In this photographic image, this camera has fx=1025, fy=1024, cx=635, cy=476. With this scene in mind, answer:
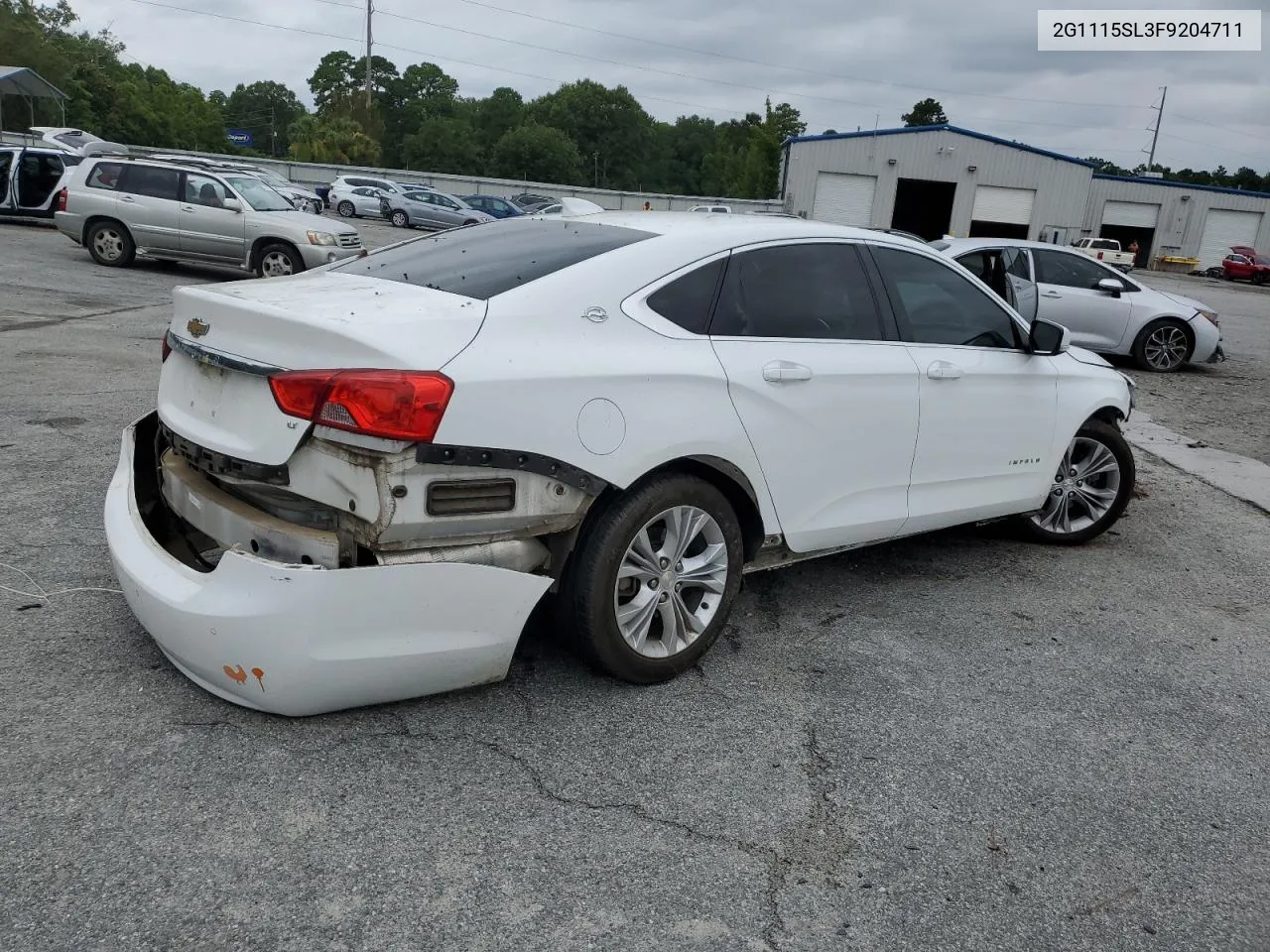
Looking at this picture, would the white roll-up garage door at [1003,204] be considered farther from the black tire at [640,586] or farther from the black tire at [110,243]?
the black tire at [640,586]

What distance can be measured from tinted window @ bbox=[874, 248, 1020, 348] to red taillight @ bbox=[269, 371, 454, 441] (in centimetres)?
229

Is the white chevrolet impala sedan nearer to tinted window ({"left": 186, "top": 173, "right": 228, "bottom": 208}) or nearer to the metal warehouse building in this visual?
tinted window ({"left": 186, "top": 173, "right": 228, "bottom": 208})

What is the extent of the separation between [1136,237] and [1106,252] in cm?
1274

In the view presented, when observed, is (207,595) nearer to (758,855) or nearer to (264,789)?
(264,789)

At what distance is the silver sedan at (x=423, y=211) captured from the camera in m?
35.9

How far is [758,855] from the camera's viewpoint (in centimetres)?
273

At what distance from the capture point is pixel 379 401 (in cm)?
287

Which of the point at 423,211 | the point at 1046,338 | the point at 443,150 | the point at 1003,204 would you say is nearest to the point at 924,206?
the point at 1003,204

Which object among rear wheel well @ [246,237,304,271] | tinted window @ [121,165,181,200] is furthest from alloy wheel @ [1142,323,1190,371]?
tinted window @ [121,165,181,200]

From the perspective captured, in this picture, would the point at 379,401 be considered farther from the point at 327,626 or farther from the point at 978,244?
the point at 978,244

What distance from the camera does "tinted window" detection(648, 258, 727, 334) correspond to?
11.7 ft

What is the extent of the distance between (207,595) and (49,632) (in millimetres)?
1058

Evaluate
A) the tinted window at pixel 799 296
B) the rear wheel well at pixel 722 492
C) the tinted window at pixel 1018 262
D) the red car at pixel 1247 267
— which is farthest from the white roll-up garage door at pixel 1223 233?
the rear wheel well at pixel 722 492

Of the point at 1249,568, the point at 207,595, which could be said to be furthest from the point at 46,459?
the point at 1249,568
